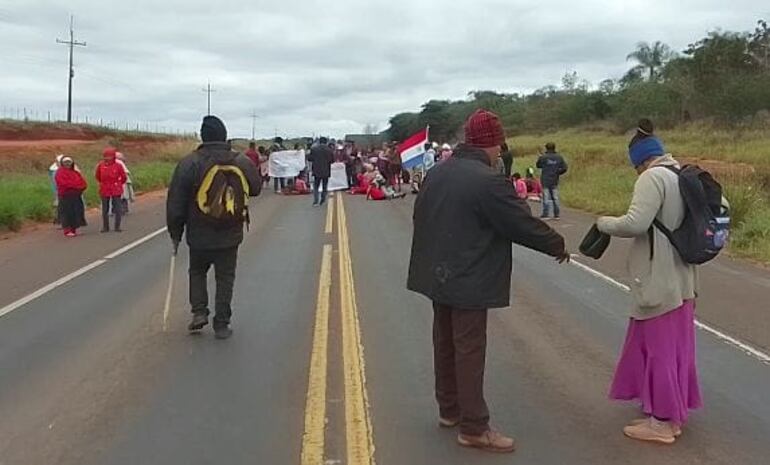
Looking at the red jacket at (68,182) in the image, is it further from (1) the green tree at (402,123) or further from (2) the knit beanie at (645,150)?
(1) the green tree at (402,123)

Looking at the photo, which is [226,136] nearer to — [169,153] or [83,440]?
[83,440]

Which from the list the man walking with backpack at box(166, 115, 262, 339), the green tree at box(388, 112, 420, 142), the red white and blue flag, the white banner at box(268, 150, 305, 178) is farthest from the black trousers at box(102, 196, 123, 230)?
the green tree at box(388, 112, 420, 142)

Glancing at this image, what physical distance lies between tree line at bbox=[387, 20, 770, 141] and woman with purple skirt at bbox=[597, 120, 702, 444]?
111ft

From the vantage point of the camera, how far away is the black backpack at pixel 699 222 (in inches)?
214

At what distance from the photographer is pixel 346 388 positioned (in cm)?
656

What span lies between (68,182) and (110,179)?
2.57 ft

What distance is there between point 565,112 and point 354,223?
Result: 7669 cm

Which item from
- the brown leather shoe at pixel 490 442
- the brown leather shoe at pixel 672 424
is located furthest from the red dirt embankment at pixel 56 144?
the brown leather shoe at pixel 672 424

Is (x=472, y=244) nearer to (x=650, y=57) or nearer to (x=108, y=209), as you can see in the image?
(x=108, y=209)

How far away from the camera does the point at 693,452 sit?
5328 millimetres

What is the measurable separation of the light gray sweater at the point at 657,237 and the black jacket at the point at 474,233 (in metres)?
0.53

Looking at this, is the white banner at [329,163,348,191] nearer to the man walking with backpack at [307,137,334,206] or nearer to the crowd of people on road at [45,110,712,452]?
the man walking with backpack at [307,137,334,206]

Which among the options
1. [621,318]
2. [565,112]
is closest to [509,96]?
[565,112]

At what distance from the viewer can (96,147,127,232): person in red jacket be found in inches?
701
